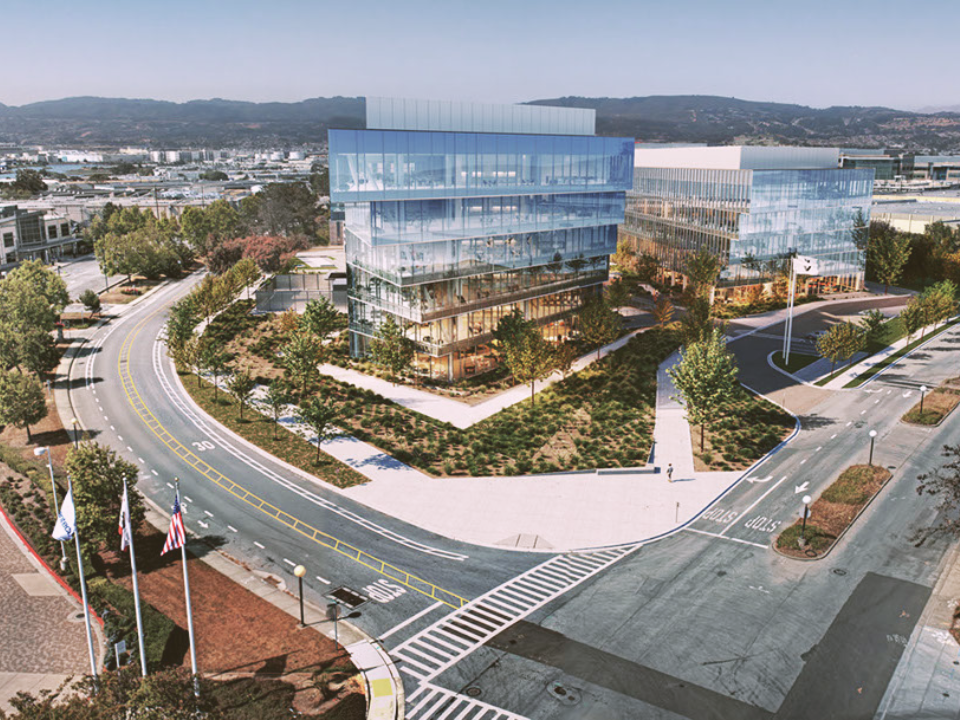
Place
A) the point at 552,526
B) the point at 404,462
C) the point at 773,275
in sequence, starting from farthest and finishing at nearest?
the point at 773,275 < the point at 404,462 < the point at 552,526

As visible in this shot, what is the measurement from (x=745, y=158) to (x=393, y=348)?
64.2 metres

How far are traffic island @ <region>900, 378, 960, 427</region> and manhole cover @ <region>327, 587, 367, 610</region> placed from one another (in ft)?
158

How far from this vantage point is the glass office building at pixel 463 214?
237 ft

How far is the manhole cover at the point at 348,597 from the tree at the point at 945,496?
28.2m

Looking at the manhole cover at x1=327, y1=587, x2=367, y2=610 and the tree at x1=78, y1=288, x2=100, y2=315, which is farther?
the tree at x1=78, y1=288, x2=100, y2=315

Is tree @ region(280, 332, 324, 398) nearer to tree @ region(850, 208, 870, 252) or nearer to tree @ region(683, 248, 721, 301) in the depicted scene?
tree @ region(683, 248, 721, 301)

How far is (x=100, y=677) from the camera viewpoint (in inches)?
1106

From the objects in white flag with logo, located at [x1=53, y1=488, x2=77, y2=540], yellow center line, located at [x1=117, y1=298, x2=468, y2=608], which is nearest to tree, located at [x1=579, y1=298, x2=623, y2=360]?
yellow center line, located at [x1=117, y1=298, x2=468, y2=608]

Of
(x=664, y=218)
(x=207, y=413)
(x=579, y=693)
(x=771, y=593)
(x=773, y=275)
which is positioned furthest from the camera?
(x=664, y=218)

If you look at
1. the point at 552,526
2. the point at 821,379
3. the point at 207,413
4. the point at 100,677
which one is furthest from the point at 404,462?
the point at 821,379

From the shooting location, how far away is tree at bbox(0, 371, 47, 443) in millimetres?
58938

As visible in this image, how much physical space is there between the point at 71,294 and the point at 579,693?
108482mm

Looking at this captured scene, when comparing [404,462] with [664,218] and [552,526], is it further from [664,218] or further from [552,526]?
[664,218]

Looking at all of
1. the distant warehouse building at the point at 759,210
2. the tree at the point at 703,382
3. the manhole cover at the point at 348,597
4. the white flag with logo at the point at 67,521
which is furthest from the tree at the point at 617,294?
the white flag with logo at the point at 67,521
